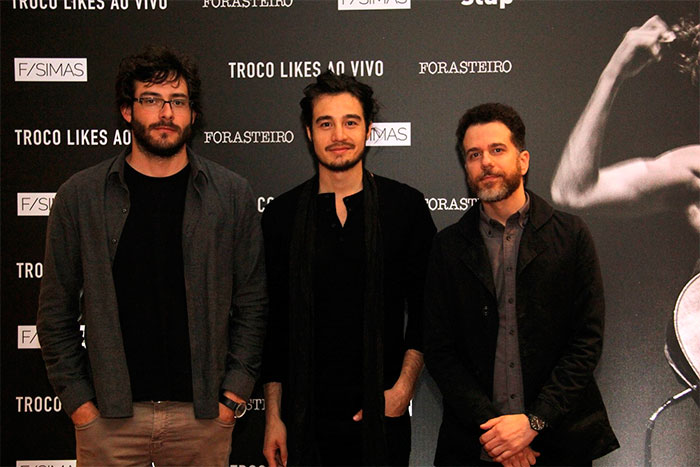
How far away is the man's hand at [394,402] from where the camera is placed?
2.57 m

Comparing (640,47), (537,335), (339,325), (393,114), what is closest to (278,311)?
(339,325)

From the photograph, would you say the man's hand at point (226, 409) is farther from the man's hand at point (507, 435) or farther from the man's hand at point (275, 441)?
the man's hand at point (507, 435)

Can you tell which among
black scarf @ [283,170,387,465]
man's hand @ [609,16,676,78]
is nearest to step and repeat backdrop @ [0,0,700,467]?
man's hand @ [609,16,676,78]

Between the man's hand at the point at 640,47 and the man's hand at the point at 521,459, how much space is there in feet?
6.17

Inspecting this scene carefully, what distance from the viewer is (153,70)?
101 inches

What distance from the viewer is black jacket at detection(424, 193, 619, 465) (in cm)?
237

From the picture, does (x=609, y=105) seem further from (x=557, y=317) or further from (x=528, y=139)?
(x=557, y=317)

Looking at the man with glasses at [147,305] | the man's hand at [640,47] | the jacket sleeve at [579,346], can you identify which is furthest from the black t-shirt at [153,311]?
the man's hand at [640,47]

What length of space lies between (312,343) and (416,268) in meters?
0.53

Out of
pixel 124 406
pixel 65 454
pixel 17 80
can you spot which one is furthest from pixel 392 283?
pixel 17 80

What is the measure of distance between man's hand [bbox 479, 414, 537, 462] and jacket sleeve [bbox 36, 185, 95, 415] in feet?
4.88

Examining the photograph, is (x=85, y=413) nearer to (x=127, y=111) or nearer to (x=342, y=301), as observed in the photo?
(x=342, y=301)

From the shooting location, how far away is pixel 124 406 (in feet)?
7.95

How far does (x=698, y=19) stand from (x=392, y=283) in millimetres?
2030
